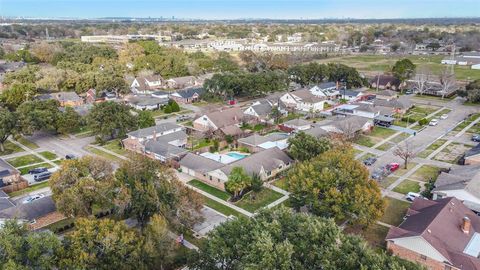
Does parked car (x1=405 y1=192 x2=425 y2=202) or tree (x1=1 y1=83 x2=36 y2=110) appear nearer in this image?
parked car (x1=405 y1=192 x2=425 y2=202)

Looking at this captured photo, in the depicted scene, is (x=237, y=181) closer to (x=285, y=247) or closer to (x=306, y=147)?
(x=306, y=147)

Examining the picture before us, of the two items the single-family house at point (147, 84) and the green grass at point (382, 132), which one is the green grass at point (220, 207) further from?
the single-family house at point (147, 84)

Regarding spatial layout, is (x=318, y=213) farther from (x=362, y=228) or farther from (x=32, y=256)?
(x=32, y=256)

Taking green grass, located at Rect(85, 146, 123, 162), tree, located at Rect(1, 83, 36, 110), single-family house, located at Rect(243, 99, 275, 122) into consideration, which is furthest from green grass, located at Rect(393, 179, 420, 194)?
tree, located at Rect(1, 83, 36, 110)

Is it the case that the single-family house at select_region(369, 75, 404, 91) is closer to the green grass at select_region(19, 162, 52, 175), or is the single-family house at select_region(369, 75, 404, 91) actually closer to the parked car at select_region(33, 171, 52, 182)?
the green grass at select_region(19, 162, 52, 175)

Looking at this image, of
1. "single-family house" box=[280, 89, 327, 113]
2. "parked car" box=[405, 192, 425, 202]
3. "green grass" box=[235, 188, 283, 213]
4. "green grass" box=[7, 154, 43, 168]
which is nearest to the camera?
"green grass" box=[235, 188, 283, 213]

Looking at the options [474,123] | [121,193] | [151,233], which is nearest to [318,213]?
[151,233]

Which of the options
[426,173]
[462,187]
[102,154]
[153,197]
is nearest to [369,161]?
[426,173]
